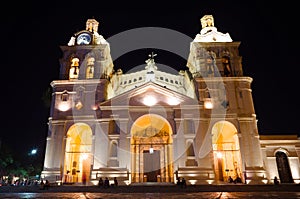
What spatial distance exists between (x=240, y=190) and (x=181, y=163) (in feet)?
20.1

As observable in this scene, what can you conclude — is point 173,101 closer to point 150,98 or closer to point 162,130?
point 150,98

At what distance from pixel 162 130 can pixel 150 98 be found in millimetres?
3894

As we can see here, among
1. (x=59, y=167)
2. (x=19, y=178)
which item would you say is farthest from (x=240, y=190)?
(x=19, y=178)

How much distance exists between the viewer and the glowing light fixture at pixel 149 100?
80.3 feet

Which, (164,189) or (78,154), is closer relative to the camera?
(164,189)

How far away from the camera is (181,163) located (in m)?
22.2

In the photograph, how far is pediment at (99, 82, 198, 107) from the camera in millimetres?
24422

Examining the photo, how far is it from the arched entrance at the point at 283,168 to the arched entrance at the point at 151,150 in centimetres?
961

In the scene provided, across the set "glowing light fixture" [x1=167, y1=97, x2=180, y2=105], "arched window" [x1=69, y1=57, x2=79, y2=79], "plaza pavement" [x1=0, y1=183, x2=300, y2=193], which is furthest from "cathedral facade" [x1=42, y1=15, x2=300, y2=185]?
"plaza pavement" [x1=0, y1=183, x2=300, y2=193]

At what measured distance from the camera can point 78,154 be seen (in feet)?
85.2

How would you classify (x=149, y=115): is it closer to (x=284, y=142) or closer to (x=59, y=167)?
(x=59, y=167)

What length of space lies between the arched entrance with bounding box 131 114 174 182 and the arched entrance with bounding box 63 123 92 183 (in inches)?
175

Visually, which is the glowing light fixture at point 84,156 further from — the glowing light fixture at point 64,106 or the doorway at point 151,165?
the doorway at point 151,165

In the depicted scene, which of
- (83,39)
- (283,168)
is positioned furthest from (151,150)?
(83,39)
